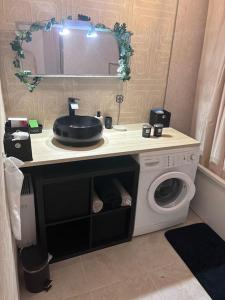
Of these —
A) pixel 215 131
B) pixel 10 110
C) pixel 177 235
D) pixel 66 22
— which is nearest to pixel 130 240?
pixel 177 235

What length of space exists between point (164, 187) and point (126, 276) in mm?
810

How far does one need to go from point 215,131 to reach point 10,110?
5.68 feet

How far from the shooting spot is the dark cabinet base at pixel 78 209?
160 cm

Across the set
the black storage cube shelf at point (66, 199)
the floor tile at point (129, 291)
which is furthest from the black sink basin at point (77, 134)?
the floor tile at point (129, 291)

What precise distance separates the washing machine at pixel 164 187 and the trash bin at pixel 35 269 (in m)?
0.79

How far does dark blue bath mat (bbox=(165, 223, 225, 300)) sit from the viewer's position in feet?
5.51

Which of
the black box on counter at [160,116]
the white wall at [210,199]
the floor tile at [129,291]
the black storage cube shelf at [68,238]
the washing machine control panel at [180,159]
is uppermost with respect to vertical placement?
the black box on counter at [160,116]

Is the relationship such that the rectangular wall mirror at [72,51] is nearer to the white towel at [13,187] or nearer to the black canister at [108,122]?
the black canister at [108,122]

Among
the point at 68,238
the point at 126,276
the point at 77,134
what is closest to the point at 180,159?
the point at 77,134

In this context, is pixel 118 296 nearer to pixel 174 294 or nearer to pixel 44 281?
pixel 174 294

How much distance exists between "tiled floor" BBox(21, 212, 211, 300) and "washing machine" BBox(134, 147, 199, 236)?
230 millimetres

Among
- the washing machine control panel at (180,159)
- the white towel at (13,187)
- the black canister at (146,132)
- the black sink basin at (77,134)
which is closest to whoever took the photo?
the white towel at (13,187)

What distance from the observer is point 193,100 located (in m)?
2.39

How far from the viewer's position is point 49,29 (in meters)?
1.73
